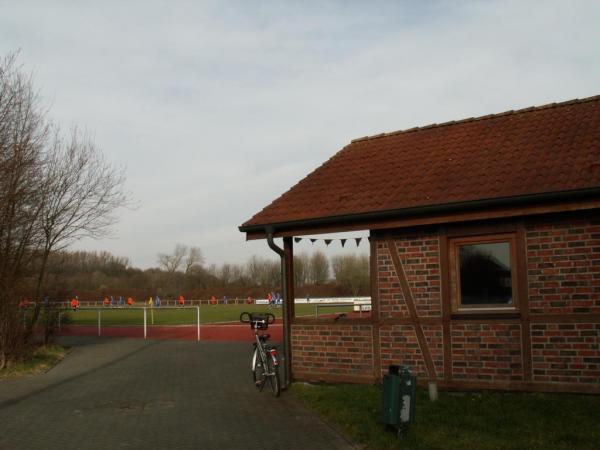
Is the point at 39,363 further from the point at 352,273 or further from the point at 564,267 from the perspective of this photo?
the point at 352,273

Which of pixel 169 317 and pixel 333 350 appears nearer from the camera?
pixel 333 350

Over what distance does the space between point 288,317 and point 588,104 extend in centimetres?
601

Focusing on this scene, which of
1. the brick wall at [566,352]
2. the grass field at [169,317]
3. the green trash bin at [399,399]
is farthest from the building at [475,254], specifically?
the grass field at [169,317]

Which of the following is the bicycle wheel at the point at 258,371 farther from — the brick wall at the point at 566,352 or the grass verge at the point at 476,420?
the brick wall at the point at 566,352

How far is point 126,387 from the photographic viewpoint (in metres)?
11.3

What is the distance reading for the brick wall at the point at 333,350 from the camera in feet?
33.2

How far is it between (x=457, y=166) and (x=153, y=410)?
5.80 meters

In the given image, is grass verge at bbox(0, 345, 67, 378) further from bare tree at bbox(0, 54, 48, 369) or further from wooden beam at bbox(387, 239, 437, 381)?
wooden beam at bbox(387, 239, 437, 381)

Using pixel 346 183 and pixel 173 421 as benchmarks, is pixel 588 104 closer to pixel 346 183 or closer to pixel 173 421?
pixel 346 183

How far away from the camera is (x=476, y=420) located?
765cm

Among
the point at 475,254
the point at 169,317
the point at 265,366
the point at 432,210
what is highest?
the point at 432,210

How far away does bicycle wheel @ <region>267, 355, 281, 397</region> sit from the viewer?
393 inches

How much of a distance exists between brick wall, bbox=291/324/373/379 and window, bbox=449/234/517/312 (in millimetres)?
1550

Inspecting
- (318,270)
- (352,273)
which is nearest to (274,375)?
(352,273)
